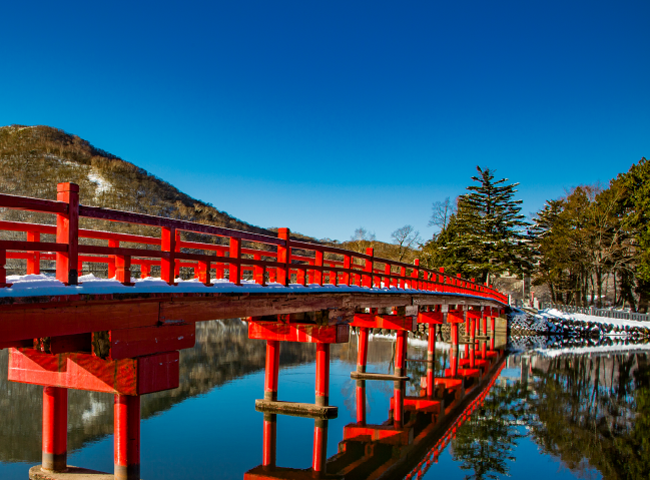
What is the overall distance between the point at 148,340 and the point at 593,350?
34348 millimetres

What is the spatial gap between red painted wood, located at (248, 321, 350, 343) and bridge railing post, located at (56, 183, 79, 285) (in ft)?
23.6

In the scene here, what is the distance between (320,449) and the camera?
11.5 m

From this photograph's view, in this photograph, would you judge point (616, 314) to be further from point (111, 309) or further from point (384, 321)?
point (111, 309)

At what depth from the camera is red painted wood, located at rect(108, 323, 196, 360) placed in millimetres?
6074

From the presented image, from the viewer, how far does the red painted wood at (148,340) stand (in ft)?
19.9

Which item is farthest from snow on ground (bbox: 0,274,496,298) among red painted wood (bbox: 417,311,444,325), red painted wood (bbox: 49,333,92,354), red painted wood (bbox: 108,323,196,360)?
red painted wood (bbox: 417,311,444,325)

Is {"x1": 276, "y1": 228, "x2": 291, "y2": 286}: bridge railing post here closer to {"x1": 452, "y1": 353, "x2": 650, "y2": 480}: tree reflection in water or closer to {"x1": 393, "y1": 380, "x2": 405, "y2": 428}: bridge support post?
{"x1": 452, "y1": 353, "x2": 650, "y2": 480}: tree reflection in water

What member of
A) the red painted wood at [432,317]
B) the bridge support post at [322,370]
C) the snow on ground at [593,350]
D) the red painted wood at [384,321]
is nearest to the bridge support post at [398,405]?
the red painted wood at [384,321]

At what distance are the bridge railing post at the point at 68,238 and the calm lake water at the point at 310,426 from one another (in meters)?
5.77

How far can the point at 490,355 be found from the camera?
31094mm

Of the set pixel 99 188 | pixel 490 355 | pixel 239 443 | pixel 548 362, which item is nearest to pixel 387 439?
pixel 239 443

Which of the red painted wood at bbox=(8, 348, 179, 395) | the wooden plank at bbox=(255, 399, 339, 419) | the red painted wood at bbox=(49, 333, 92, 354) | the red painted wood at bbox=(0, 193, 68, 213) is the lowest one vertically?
the wooden plank at bbox=(255, 399, 339, 419)

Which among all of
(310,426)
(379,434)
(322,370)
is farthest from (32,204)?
(379,434)

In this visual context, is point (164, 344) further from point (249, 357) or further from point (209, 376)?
point (249, 357)
